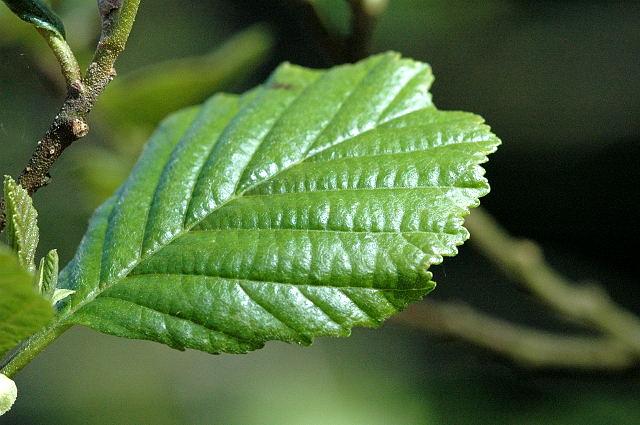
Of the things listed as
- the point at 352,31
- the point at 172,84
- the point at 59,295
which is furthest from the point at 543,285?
the point at 59,295

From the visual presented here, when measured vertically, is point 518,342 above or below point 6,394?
above

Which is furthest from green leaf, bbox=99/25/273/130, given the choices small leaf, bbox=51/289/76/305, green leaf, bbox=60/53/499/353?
small leaf, bbox=51/289/76/305

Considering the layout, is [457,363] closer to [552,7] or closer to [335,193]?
[552,7]

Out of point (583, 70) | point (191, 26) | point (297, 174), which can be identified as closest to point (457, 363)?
point (583, 70)

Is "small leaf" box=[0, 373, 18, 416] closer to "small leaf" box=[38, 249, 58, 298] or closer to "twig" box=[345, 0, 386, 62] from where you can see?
"small leaf" box=[38, 249, 58, 298]

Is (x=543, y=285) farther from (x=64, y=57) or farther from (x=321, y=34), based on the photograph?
(x=64, y=57)

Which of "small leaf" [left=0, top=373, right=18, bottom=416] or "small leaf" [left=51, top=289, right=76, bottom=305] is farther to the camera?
"small leaf" [left=51, top=289, right=76, bottom=305]
